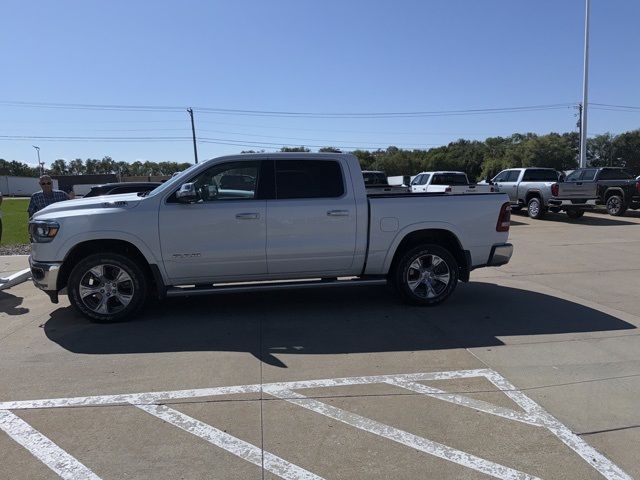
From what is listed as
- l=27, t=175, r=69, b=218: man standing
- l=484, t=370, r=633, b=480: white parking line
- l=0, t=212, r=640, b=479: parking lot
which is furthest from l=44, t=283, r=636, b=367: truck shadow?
l=27, t=175, r=69, b=218: man standing

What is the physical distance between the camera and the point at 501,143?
123188mm

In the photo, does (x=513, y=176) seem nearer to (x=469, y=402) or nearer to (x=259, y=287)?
(x=259, y=287)

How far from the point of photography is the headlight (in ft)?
18.8

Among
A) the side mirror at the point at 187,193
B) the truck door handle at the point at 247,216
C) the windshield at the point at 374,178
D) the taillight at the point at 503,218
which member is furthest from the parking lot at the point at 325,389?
the windshield at the point at 374,178

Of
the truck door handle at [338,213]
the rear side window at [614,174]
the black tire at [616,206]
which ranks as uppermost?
the truck door handle at [338,213]

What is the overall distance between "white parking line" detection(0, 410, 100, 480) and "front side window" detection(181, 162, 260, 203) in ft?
10.1

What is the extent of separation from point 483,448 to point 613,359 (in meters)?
2.32

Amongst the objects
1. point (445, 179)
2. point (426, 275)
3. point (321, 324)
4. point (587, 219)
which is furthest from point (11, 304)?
point (587, 219)

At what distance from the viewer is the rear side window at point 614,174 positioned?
20070mm

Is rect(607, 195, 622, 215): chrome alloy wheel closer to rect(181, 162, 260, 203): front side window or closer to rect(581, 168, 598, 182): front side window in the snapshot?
rect(581, 168, 598, 182): front side window

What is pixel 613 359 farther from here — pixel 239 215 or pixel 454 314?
pixel 239 215

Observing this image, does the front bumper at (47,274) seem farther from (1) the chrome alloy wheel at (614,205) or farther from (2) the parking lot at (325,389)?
(1) the chrome alloy wheel at (614,205)

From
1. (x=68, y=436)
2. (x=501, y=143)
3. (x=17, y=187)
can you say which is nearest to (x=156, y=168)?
(x=17, y=187)

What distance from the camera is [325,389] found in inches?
164
